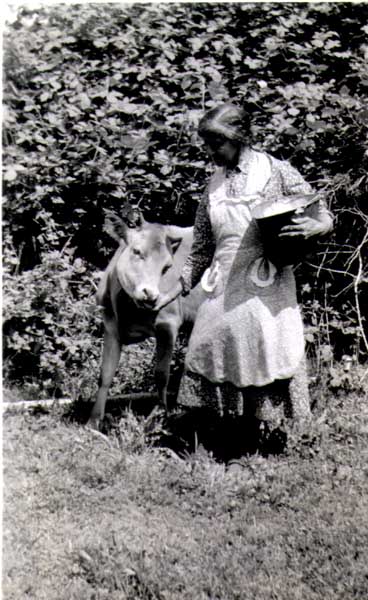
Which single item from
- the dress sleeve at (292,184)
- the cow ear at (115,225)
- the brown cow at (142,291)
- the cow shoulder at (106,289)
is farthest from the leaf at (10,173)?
the dress sleeve at (292,184)

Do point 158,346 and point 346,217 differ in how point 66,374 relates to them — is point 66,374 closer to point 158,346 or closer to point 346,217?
point 158,346

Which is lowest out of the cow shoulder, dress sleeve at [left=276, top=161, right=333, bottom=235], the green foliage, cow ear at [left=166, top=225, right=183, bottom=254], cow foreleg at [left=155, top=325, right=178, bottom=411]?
the green foliage

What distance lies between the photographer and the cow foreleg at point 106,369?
4297 millimetres

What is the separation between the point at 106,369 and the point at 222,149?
1.47m

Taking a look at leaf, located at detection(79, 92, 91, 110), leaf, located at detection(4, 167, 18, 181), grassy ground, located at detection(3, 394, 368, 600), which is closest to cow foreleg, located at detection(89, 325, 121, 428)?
grassy ground, located at detection(3, 394, 368, 600)

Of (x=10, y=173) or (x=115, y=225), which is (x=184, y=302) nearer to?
(x=115, y=225)

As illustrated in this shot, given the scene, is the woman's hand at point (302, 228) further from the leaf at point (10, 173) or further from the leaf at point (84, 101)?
the leaf at point (84, 101)

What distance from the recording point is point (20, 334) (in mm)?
5477

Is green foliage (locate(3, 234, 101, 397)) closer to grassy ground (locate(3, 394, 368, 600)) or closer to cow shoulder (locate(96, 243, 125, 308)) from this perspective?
grassy ground (locate(3, 394, 368, 600))

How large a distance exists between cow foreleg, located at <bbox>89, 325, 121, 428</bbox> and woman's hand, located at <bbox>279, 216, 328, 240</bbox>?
4.28 feet

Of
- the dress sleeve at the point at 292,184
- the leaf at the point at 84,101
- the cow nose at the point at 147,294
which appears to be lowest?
the cow nose at the point at 147,294

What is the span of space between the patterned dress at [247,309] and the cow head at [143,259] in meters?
0.27

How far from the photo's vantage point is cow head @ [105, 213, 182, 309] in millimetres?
3770

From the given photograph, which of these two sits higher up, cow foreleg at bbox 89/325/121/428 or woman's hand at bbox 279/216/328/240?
woman's hand at bbox 279/216/328/240
